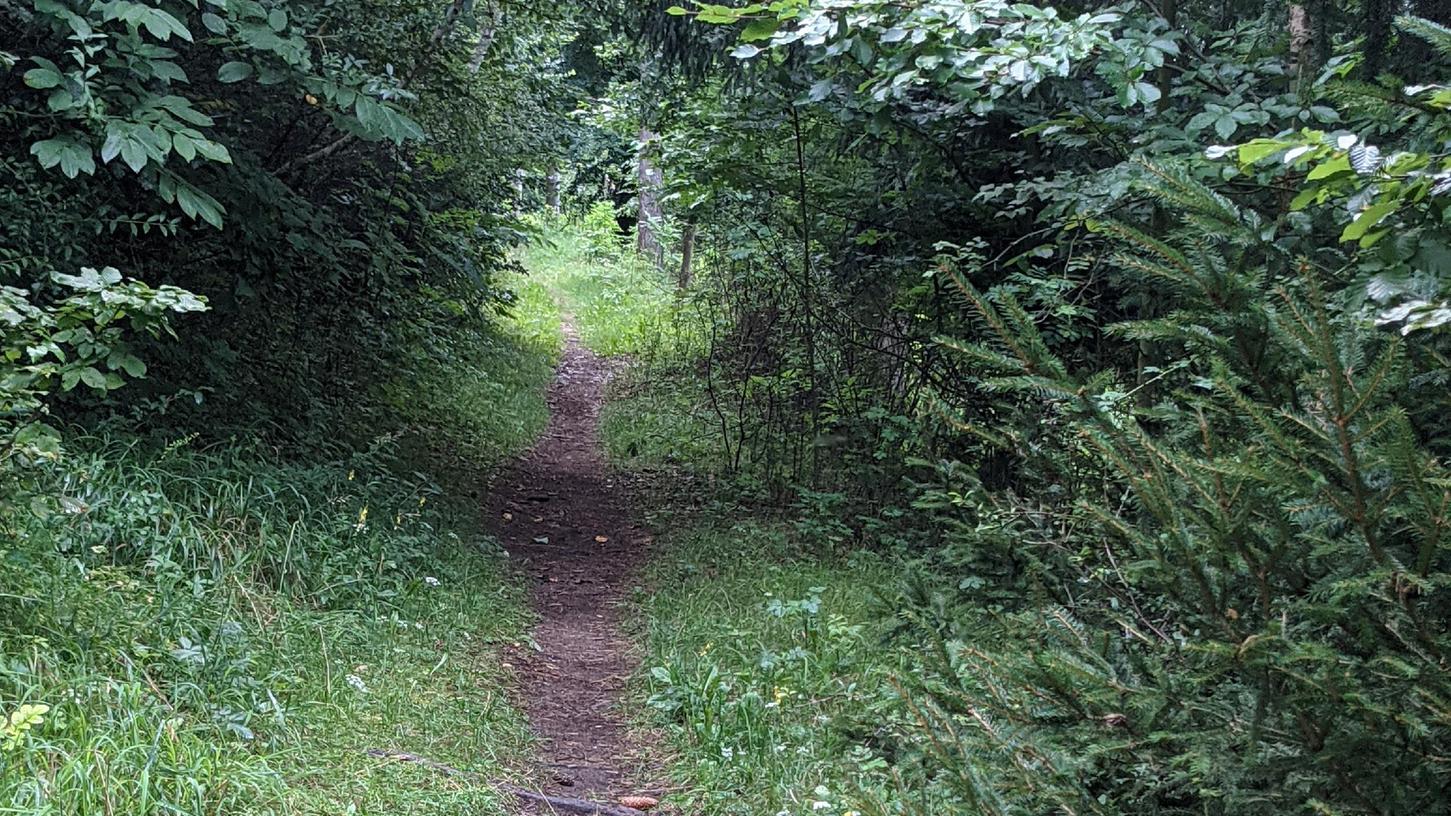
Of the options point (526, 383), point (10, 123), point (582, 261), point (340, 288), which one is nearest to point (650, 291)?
point (582, 261)

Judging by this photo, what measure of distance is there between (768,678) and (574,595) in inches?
109

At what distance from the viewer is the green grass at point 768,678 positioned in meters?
4.54

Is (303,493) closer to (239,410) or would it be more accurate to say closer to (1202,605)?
(239,410)

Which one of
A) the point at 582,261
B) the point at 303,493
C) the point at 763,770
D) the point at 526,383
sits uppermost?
the point at 303,493

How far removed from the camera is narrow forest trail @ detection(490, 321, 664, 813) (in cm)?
522

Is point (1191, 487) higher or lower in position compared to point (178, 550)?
higher

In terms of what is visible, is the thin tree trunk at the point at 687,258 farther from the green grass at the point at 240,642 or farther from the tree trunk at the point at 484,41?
the green grass at the point at 240,642

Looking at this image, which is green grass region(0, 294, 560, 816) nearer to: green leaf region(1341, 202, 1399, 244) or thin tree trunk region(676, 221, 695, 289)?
green leaf region(1341, 202, 1399, 244)

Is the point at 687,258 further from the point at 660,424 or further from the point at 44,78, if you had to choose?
the point at 44,78

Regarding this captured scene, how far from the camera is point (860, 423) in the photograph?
9672 millimetres

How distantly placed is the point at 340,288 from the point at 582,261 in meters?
17.7

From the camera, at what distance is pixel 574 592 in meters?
8.15

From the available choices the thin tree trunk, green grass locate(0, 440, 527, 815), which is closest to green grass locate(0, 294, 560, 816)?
green grass locate(0, 440, 527, 815)

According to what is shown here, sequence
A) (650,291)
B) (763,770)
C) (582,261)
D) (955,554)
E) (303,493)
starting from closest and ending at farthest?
(955,554), (763,770), (303,493), (650,291), (582,261)
